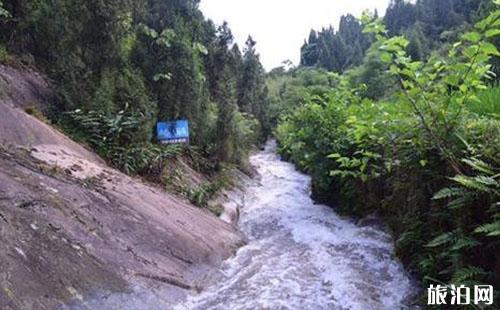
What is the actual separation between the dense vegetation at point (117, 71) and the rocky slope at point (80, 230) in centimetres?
104

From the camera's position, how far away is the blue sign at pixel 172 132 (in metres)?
10.2

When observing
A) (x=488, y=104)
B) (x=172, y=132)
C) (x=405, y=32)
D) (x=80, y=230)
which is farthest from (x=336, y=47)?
(x=80, y=230)

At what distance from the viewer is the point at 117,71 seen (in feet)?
32.7

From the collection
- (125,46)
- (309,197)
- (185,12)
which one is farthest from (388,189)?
(185,12)

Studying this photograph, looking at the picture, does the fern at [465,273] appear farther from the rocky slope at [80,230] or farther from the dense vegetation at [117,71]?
the dense vegetation at [117,71]

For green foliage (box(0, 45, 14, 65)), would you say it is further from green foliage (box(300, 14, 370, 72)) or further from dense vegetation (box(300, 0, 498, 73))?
green foliage (box(300, 14, 370, 72))

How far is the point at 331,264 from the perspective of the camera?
248 inches

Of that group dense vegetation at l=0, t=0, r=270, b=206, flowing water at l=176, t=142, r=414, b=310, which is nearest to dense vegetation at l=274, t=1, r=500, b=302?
flowing water at l=176, t=142, r=414, b=310

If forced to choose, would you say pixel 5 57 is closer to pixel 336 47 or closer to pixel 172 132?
pixel 172 132

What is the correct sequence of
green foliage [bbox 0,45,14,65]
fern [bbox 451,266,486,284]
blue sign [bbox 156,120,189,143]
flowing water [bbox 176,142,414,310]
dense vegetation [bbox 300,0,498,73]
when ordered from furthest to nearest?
dense vegetation [bbox 300,0,498,73], blue sign [bbox 156,120,189,143], green foliage [bbox 0,45,14,65], flowing water [bbox 176,142,414,310], fern [bbox 451,266,486,284]

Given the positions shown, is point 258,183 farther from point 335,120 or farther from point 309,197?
point 335,120

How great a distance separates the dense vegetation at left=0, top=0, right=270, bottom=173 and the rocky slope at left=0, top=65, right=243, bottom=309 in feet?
3.40

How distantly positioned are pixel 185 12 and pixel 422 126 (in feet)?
38.3

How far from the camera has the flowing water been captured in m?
5.07
